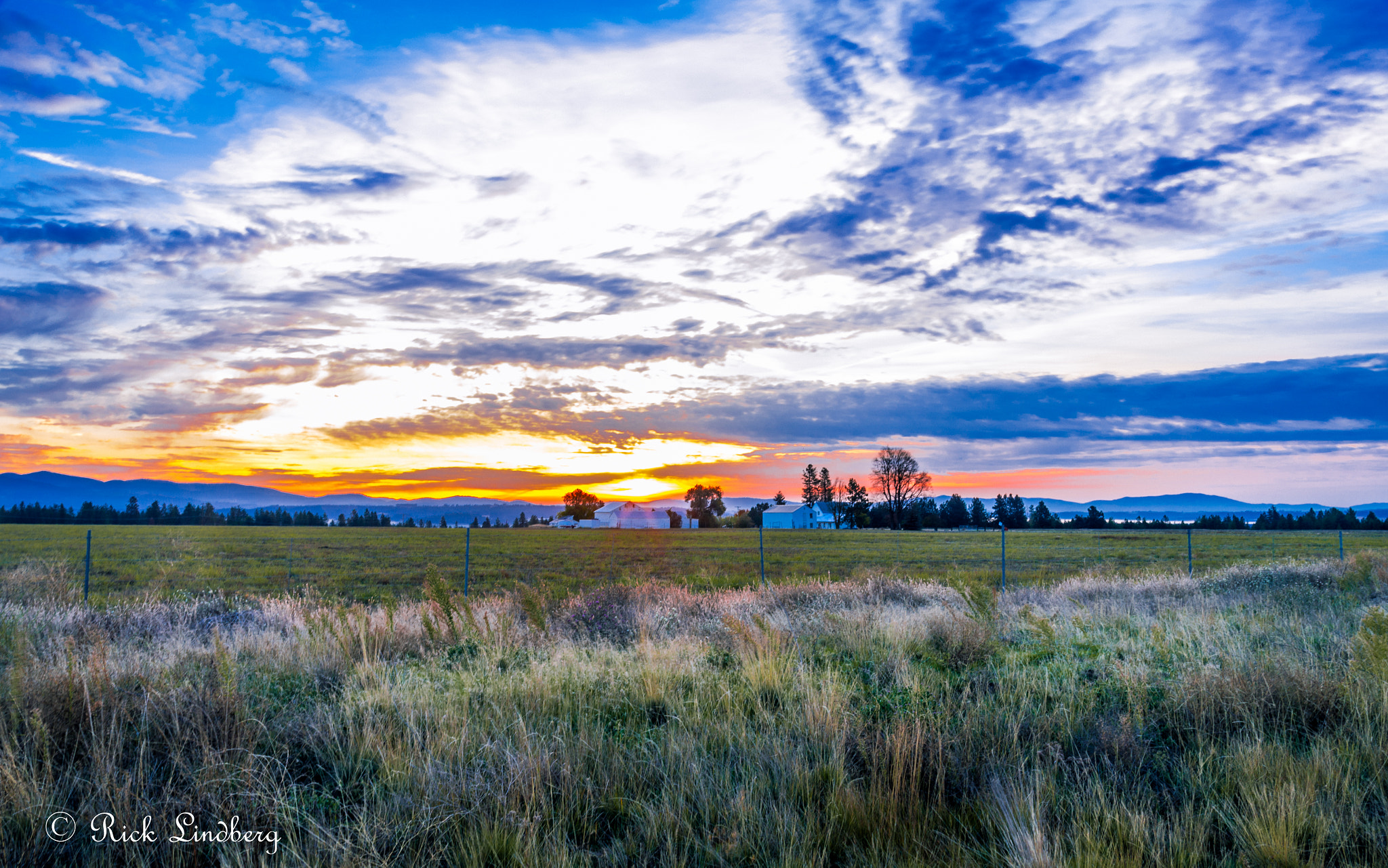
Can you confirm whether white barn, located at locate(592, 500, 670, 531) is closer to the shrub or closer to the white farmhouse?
the white farmhouse

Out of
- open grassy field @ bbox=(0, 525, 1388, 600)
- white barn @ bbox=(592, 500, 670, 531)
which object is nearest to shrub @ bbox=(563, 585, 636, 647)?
open grassy field @ bbox=(0, 525, 1388, 600)

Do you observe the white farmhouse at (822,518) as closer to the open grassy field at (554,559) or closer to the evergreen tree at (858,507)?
the evergreen tree at (858,507)

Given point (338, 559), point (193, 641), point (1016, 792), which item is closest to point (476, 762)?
point (1016, 792)

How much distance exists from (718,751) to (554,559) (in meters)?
35.1

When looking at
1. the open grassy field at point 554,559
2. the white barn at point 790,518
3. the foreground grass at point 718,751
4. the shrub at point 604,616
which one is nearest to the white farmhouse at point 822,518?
the white barn at point 790,518

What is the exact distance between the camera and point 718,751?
18.1 feet

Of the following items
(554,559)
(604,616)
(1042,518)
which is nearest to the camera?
(604,616)

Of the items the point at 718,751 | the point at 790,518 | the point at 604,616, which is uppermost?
the point at 718,751

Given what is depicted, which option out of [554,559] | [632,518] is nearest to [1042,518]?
[632,518]

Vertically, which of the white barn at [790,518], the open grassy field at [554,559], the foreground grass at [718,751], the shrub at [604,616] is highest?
the foreground grass at [718,751]

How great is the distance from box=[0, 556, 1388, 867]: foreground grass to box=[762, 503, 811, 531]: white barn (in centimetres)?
12602

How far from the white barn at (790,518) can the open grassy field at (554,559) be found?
6972 centimetres

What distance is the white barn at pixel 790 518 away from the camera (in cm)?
13512

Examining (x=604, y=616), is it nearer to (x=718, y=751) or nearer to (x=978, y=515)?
(x=718, y=751)
